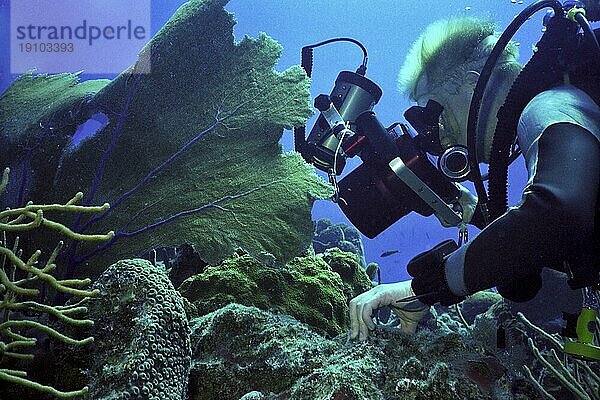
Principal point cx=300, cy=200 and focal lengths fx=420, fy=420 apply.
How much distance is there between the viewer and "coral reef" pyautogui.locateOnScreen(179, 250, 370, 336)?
3844 mm

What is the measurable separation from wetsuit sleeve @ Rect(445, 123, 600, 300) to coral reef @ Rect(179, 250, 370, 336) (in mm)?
2480

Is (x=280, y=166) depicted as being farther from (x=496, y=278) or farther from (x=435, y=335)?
(x=496, y=278)

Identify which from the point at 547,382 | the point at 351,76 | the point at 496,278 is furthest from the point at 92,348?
the point at 547,382

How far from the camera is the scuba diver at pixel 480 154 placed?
1595mm

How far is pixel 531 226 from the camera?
1584mm

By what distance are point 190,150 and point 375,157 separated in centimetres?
171

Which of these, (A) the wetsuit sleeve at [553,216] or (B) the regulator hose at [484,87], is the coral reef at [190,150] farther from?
(A) the wetsuit sleeve at [553,216]

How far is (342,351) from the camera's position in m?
2.26

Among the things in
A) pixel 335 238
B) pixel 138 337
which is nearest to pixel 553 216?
pixel 138 337

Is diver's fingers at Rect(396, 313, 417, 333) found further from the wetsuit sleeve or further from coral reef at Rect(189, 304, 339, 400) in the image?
the wetsuit sleeve

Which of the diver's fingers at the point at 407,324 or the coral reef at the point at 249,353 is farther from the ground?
the diver's fingers at the point at 407,324
